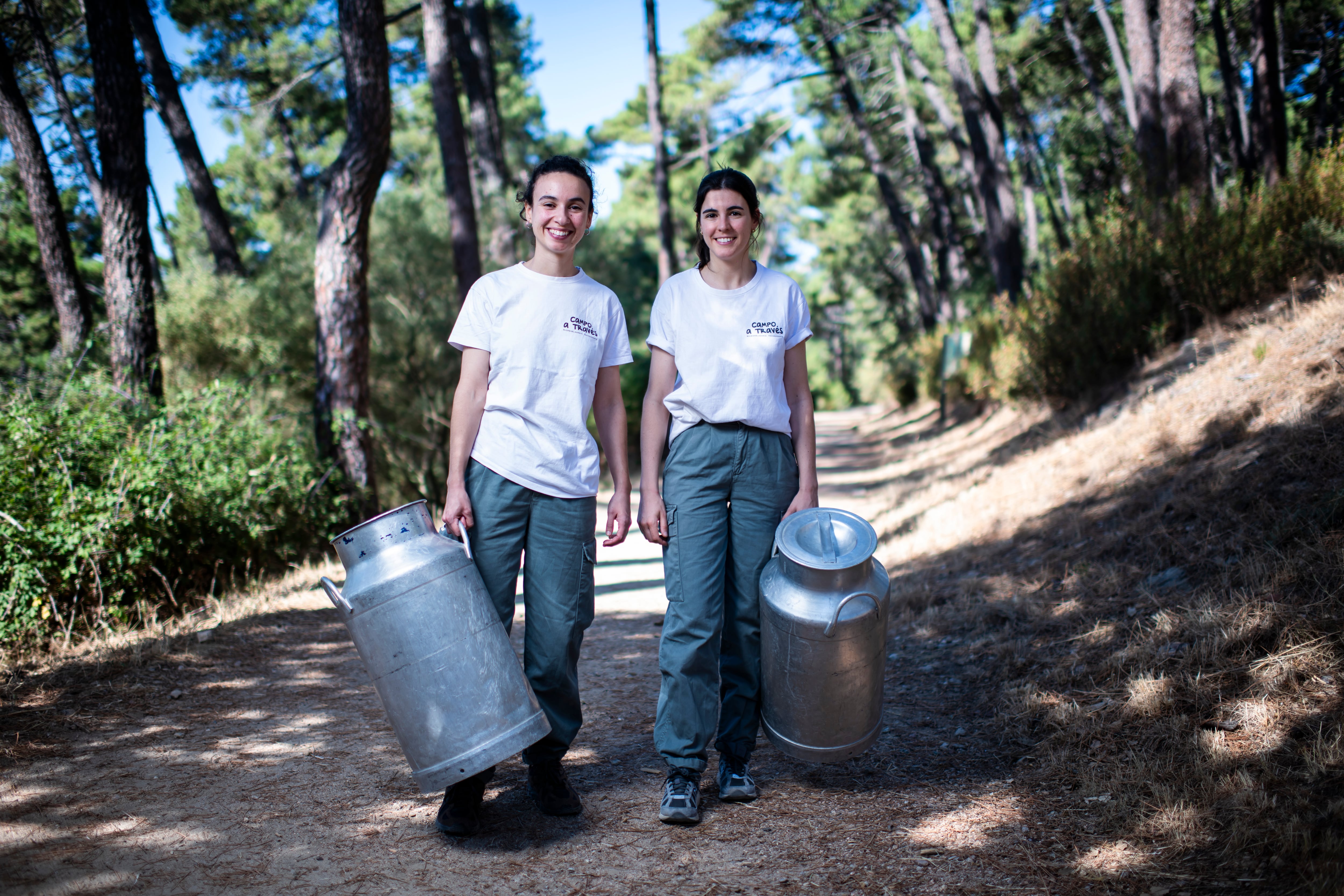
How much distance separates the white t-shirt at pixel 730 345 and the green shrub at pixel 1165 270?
587cm

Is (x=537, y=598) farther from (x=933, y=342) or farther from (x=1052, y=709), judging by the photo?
(x=933, y=342)

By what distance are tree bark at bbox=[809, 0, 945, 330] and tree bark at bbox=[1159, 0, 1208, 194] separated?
29.1 feet

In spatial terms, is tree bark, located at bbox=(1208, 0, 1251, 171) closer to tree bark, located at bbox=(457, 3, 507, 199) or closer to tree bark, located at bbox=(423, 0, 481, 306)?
tree bark, located at bbox=(457, 3, 507, 199)

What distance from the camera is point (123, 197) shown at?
7594 mm

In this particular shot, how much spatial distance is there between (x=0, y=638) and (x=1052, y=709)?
4.93 metres

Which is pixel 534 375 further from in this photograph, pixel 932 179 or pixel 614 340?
pixel 932 179

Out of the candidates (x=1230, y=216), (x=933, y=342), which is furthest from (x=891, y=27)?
(x=1230, y=216)

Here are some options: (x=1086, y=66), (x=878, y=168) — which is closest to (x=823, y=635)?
(x=878, y=168)

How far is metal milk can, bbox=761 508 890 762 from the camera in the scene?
9.12 ft

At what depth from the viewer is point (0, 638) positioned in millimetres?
4254

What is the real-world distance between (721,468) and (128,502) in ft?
12.9

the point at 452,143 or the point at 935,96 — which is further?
the point at 935,96

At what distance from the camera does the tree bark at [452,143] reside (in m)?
10.5

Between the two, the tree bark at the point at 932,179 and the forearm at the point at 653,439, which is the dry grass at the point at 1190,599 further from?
the tree bark at the point at 932,179
